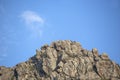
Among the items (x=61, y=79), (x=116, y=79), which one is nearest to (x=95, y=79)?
(x=116, y=79)

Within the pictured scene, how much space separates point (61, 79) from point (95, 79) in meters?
31.4

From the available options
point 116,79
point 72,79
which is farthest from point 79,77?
point 116,79

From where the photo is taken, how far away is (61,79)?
199625 millimetres

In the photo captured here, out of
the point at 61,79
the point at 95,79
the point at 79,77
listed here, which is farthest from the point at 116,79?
the point at 61,79

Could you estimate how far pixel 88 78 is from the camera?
199 meters

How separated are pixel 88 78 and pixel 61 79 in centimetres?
2486

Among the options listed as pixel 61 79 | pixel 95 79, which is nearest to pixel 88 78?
pixel 95 79

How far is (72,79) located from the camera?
199 metres

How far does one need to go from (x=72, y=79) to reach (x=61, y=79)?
400 inches

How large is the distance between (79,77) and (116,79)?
3375 centimetres

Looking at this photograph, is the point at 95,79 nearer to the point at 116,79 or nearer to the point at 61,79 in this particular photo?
the point at 116,79

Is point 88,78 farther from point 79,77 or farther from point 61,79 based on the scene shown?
point 61,79

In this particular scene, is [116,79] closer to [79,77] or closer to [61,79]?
[79,77]
